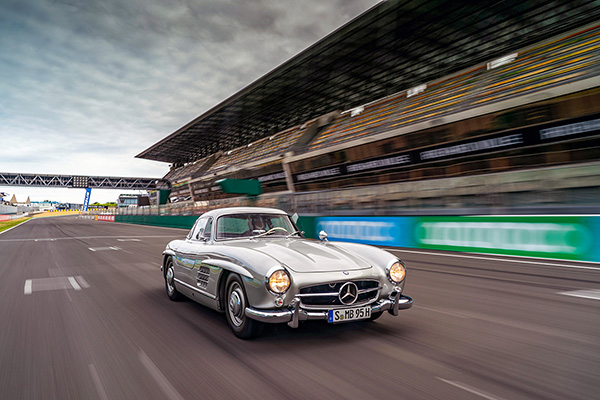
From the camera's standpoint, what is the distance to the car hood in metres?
3.56

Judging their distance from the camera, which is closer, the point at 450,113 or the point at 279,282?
A: the point at 279,282

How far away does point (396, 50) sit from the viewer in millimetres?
23844

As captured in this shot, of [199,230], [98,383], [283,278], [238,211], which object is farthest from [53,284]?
[283,278]

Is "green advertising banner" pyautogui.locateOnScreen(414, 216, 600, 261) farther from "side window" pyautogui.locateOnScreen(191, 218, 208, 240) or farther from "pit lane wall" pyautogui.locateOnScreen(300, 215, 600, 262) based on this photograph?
"side window" pyautogui.locateOnScreen(191, 218, 208, 240)

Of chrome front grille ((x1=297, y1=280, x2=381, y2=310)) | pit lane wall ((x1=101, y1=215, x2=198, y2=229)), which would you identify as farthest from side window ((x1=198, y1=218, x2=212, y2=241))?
pit lane wall ((x1=101, y1=215, x2=198, y2=229))

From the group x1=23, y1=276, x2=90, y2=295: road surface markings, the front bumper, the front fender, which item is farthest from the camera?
x1=23, y1=276, x2=90, y2=295: road surface markings

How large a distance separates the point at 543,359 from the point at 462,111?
19.8 m

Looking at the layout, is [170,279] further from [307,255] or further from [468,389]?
[468,389]

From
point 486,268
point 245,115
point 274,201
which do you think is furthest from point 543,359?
point 245,115

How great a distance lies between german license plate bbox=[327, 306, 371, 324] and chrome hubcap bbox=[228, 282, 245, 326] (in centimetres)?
82

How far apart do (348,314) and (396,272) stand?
77cm

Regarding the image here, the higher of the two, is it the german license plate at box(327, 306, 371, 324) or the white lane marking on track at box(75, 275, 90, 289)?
the german license plate at box(327, 306, 371, 324)

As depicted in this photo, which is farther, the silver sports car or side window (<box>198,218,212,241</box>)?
side window (<box>198,218,212,241</box>)

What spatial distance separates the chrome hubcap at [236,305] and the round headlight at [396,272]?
4.61 ft
